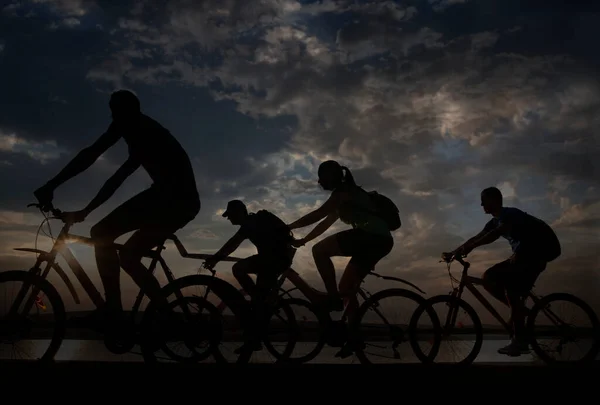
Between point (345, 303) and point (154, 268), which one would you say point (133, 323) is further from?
point (345, 303)

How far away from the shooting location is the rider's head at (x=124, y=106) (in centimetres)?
532

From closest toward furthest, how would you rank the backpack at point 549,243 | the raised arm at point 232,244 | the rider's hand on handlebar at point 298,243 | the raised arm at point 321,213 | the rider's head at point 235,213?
1. the raised arm at point 321,213
2. the rider's hand on handlebar at point 298,243
3. the raised arm at point 232,244
4. the rider's head at point 235,213
5. the backpack at point 549,243

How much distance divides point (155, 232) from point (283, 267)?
2.21 meters

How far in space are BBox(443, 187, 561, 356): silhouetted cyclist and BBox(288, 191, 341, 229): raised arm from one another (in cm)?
240

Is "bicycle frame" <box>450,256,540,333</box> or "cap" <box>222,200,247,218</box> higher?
"cap" <box>222,200,247,218</box>

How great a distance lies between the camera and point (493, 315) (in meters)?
8.21

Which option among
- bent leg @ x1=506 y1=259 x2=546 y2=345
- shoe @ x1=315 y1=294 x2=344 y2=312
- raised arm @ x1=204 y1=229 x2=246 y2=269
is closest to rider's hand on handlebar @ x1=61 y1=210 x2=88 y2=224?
raised arm @ x1=204 y1=229 x2=246 y2=269

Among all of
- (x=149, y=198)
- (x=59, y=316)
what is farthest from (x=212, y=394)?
(x=59, y=316)

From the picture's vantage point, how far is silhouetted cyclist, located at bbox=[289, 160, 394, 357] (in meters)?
6.73

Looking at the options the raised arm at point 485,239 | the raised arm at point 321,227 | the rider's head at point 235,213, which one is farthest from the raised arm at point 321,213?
the raised arm at point 485,239

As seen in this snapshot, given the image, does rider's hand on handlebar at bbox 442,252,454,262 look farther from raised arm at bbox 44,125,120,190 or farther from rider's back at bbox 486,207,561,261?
raised arm at bbox 44,125,120,190

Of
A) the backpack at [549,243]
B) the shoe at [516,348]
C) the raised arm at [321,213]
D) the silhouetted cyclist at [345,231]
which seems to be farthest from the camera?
the backpack at [549,243]

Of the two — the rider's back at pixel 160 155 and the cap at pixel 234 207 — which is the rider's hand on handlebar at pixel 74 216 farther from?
the cap at pixel 234 207

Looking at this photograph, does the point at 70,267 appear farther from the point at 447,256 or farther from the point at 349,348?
the point at 447,256
